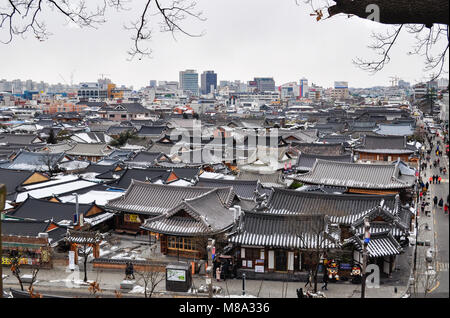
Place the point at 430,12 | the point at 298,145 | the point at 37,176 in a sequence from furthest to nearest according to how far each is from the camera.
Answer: the point at 298,145 → the point at 37,176 → the point at 430,12

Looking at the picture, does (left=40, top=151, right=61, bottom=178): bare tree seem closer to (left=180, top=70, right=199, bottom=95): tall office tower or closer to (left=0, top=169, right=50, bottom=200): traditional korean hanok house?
(left=0, top=169, right=50, bottom=200): traditional korean hanok house

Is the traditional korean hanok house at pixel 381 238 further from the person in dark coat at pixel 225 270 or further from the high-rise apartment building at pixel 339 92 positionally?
the high-rise apartment building at pixel 339 92

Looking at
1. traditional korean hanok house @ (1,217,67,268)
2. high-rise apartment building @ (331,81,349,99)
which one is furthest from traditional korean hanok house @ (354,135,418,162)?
high-rise apartment building @ (331,81,349,99)

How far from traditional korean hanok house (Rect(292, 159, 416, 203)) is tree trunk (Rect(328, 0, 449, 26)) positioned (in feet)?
64.7

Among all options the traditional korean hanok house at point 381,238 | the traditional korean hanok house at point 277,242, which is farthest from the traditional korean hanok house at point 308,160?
the traditional korean hanok house at point 277,242

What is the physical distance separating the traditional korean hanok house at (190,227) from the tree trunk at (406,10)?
44.7 feet

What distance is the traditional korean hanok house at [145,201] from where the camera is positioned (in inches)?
840

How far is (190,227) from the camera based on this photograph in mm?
18000

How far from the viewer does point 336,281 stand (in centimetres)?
1562
